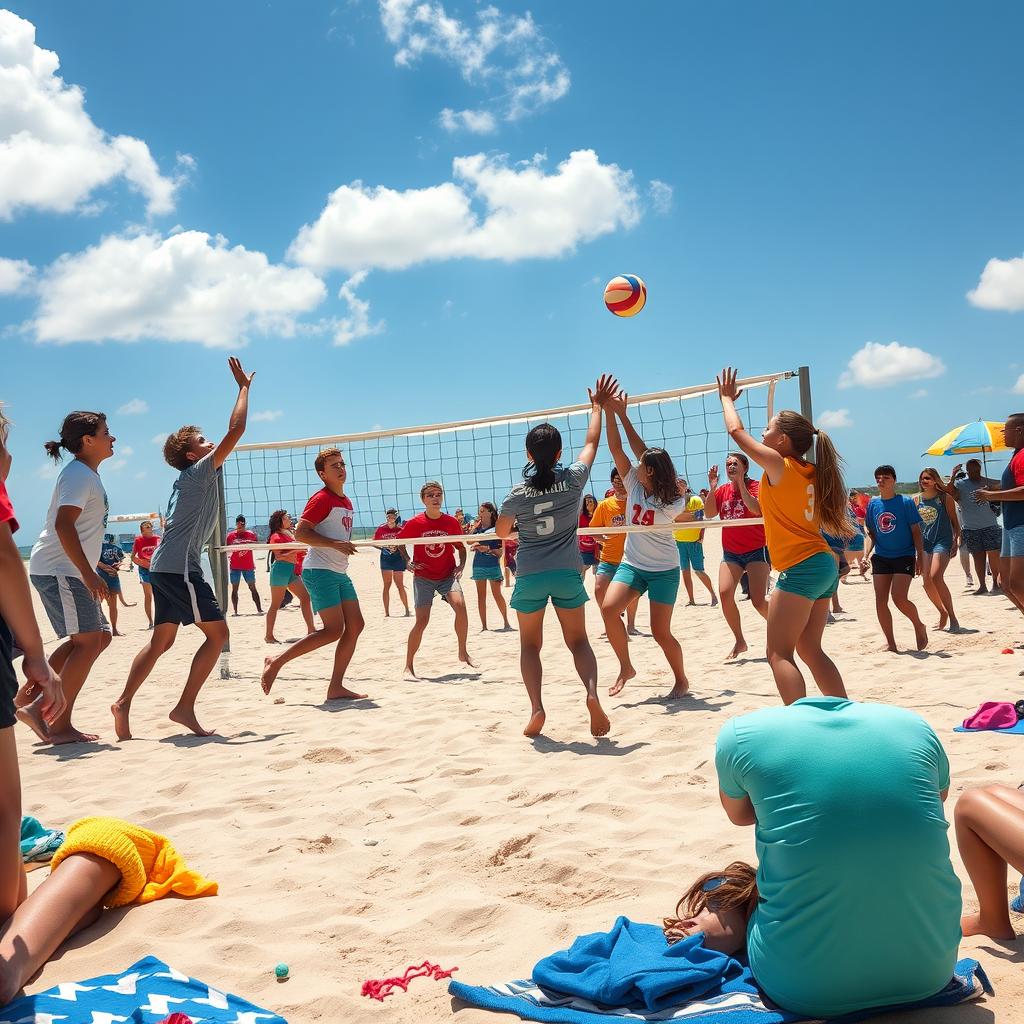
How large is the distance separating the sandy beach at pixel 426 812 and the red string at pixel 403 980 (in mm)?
22

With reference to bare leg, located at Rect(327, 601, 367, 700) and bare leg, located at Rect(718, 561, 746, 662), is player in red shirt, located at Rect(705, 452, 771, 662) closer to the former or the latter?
bare leg, located at Rect(718, 561, 746, 662)

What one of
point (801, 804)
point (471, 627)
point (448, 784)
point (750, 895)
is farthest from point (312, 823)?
point (471, 627)

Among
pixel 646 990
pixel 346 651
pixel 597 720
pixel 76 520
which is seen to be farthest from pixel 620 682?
pixel 646 990

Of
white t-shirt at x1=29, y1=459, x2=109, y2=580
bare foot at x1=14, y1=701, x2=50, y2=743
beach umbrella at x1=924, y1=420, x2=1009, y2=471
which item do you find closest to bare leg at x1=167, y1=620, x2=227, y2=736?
bare foot at x1=14, y1=701, x2=50, y2=743

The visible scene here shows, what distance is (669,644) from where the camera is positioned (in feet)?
18.5

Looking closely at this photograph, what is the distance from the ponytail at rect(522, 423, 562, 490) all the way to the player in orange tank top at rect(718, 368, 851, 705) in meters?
0.91

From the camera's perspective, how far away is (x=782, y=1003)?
1939mm

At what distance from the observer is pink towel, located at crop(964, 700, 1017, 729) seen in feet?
13.3

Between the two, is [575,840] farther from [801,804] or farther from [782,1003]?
[801,804]

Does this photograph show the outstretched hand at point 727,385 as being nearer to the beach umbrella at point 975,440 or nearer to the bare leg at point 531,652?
the bare leg at point 531,652

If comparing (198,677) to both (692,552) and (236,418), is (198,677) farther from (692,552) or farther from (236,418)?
(692,552)

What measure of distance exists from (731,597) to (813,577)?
257 centimetres

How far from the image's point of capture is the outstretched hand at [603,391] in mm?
4906

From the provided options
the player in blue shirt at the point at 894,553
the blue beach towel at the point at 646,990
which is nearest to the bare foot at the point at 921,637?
the player in blue shirt at the point at 894,553
